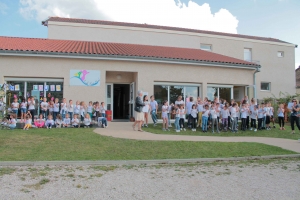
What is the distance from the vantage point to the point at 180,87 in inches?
635

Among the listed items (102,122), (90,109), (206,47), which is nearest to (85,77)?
(90,109)

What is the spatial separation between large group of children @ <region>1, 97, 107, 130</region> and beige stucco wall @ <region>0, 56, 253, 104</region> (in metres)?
1.16

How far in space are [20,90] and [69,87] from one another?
→ 2500 mm

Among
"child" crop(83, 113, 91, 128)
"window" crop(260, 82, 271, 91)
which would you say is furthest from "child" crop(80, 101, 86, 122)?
"window" crop(260, 82, 271, 91)

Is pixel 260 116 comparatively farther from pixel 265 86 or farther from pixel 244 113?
pixel 265 86

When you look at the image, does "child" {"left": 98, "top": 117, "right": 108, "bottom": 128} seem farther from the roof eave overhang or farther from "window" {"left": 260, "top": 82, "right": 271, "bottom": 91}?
"window" {"left": 260, "top": 82, "right": 271, "bottom": 91}

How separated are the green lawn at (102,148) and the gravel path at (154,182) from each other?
83cm

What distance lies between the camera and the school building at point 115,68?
541 inches

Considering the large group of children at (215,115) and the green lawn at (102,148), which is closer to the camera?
the green lawn at (102,148)

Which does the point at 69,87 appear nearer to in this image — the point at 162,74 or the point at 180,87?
the point at 162,74

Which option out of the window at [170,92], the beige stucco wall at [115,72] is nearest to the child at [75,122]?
the beige stucco wall at [115,72]

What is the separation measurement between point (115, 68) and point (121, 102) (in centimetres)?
364

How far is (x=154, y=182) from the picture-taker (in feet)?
17.0

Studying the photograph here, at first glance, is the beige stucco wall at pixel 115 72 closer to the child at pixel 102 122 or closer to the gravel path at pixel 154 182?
the child at pixel 102 122
